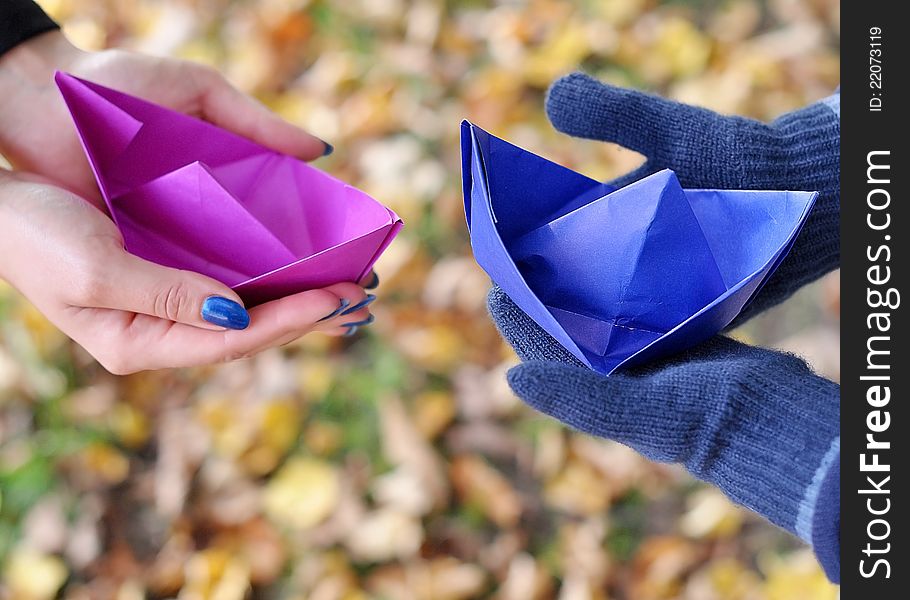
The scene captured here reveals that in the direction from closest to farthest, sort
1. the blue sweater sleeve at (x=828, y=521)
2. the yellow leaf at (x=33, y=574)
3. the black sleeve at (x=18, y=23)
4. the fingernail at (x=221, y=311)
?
the blue sweater sleeve at (x=828, y=521), the fingernail at (x=221, y=311), the black sleeve at (x=18, y=23), the yellow leaf at (x=33, y=574)

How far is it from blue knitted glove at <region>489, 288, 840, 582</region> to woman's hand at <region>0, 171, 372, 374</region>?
0.84ft

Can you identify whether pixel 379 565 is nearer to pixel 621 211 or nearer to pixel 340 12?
pixel 621 211

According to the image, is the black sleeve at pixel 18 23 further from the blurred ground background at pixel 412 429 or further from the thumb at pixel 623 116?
the thumb at pixel 623 116

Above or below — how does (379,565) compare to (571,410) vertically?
below

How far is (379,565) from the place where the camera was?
1.13 metres

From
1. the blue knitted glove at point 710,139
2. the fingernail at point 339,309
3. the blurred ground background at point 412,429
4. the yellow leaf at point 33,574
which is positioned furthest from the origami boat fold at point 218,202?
the yellow leaf at point 33,574

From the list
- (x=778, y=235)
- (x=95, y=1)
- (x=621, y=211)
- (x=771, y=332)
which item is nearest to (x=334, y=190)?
(x=621, y=211)

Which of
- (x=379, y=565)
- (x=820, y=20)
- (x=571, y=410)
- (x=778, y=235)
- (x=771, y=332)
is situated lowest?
(x=379, y=565)

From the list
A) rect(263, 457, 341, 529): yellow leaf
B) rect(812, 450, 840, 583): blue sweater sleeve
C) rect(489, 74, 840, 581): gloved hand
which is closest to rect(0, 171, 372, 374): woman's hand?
rect(489, 74, 840, 581): gloved hand

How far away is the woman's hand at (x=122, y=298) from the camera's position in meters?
0.80

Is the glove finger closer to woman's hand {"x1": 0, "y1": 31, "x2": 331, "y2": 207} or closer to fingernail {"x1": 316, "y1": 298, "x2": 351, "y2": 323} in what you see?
fingernail {"x1": 316, "y1": 298, "x2": 351, "y2": 323}

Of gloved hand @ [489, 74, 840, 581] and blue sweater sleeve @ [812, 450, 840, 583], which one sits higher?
gloved hand @ [489, 74, 840, 581]

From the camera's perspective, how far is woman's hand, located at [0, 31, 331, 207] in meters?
1.00

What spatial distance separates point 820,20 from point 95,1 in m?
1.28
